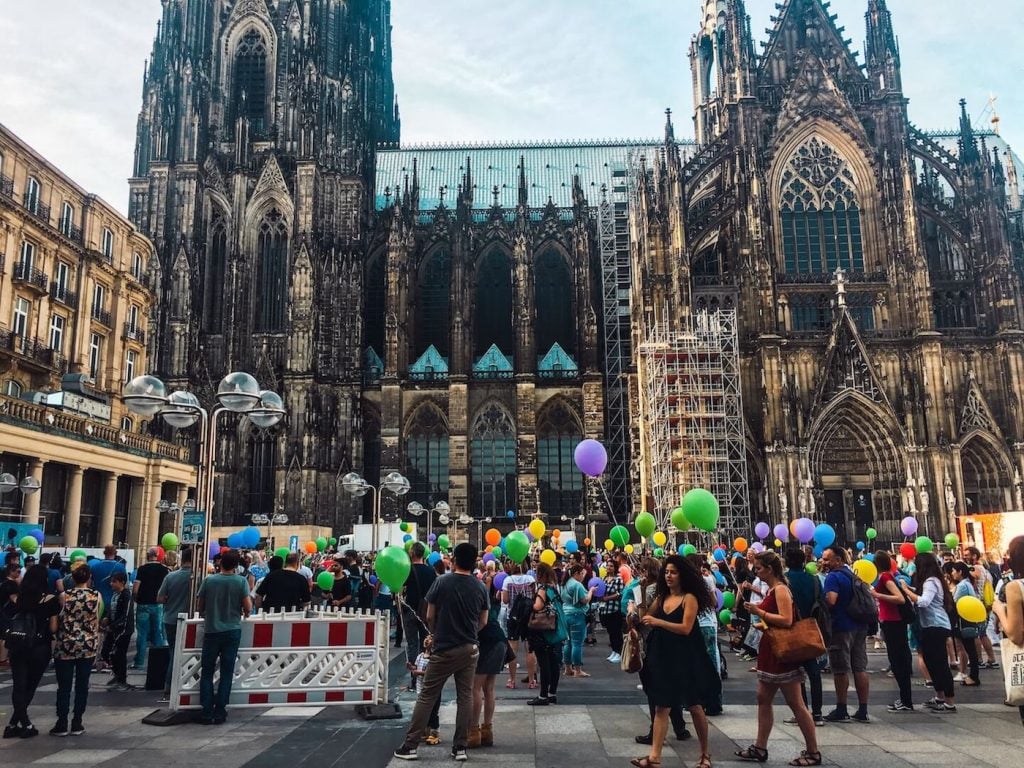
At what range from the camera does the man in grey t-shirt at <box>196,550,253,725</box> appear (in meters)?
8.23

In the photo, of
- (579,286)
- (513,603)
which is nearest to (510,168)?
(579,286)

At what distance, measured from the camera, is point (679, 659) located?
6586 mm

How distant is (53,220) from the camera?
29.2m

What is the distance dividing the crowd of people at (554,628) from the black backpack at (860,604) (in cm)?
2

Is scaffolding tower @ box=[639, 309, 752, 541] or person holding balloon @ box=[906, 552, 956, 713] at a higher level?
scaffolding tower @ box=[639, 309, 752, 541]

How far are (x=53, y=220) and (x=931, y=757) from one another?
31.4 meters

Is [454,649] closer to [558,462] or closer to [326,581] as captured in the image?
[326,581]

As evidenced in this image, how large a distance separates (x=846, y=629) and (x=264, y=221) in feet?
134

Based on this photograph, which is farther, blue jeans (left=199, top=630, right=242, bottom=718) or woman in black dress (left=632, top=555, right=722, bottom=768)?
blue jeans (left=199, top=630, right=242, bottom=718)

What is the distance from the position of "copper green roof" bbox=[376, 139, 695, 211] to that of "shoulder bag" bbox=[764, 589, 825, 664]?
45538mm

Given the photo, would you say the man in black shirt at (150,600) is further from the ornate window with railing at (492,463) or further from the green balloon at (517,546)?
the ornate window with railing at (492,463)

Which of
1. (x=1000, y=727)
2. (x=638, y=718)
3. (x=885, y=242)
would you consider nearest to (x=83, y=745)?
(x=638, y=718)

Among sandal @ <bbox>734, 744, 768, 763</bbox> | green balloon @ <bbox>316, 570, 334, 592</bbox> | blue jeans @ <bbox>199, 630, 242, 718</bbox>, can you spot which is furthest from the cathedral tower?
sandal @ <bbox>734, 744, 768, 763</bbox>

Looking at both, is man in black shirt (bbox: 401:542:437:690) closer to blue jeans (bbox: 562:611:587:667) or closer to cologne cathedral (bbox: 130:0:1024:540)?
blue jeans (bbox: 562:611:587:667)
